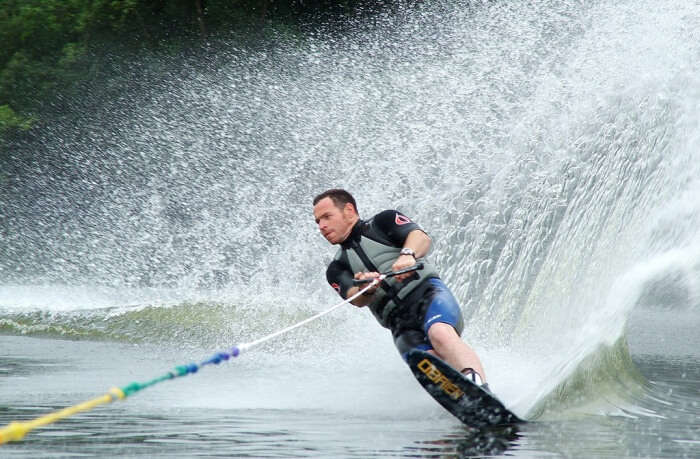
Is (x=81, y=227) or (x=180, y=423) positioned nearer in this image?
(x=180, y=423)

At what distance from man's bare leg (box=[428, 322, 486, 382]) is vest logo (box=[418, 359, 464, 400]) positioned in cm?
21

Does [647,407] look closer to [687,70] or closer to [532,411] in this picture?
[532,411]

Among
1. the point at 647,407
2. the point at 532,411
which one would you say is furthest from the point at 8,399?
the point at 647,407

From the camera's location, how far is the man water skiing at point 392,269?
5512mm

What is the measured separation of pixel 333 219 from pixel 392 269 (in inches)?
17.7

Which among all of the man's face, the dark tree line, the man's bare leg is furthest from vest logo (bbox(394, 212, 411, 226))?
the dark tree line

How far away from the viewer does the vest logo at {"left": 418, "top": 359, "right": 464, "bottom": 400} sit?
4926 mm

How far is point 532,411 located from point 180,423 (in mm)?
1701

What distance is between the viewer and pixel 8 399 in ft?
19.1

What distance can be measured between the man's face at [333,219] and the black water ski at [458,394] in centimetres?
98

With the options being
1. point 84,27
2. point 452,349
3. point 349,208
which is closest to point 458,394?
point 452,349

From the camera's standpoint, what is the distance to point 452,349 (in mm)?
5262

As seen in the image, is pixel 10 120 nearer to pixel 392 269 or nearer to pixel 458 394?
pixel 392 269

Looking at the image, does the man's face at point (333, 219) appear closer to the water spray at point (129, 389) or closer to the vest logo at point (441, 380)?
the water spray at point (129, 389)
